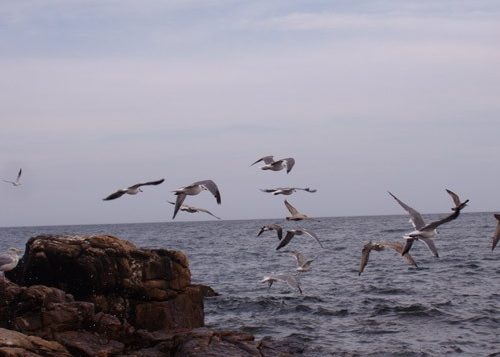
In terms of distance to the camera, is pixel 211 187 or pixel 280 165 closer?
pixel 211 187

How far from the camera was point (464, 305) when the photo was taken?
89.5 ft

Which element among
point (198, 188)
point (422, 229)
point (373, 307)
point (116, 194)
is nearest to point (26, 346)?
point (116, 194)

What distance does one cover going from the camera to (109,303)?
20.0m

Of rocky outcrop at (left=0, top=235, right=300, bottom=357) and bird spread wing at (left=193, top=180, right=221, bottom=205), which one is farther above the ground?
bird spread wing at (left=193, top=180, right=221, bottom=205)

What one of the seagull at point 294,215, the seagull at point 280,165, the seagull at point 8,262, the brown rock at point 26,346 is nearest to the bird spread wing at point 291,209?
the seagull at point 294,215

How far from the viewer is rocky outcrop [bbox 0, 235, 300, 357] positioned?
16.8 metres

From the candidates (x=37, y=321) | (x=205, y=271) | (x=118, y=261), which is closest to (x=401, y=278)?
(x=205, y=271)

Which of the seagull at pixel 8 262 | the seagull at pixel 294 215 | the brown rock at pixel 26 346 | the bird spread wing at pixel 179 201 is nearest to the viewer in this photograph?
the brown rock at pixel 26 346

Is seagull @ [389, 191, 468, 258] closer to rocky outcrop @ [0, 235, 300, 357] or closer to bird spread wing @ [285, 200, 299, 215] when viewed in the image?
rocky outcrop @ [0, 235, 300, 357]

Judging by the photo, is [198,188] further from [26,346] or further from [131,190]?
[26,346]

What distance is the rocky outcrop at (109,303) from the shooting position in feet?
55.0

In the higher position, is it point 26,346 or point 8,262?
point 8,262

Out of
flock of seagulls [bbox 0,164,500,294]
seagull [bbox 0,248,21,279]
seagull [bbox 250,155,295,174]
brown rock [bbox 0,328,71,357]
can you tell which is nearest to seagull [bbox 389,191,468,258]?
flock of seagulls [bbox 0,164,500,294]

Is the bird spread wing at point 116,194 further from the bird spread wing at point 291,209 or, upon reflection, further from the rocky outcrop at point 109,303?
the bird spread wing at point 291,209
